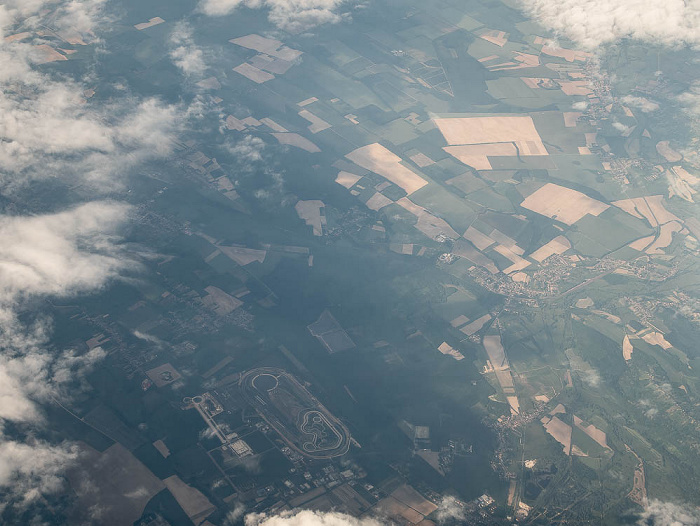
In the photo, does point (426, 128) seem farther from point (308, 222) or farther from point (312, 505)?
point (312, 505)

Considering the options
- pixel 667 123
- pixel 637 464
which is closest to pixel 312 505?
pixel 637 464

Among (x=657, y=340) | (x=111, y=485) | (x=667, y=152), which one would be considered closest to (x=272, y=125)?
(x=111, y=485)

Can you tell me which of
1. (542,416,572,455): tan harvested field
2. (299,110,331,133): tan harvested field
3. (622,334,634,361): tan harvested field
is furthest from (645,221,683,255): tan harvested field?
(299,110,331,133): tan harvested field

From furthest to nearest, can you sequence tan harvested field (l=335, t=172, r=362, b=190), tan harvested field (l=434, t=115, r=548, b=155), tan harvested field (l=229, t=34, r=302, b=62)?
tan harvested field (l=229, t=34, r=302, b=62), tan harvested field (l=434, t=115, r=548, b=155), tan harvested field (l=335, t=172, r=362, b=190)

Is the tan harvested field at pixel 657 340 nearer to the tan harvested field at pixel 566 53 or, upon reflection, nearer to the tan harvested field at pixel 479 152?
the tan harvested field at pixel 479 152

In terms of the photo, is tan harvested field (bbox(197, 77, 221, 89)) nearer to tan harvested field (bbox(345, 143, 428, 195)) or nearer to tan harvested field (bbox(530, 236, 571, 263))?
tan harvested field (bbox(345, 143, 428, 195))

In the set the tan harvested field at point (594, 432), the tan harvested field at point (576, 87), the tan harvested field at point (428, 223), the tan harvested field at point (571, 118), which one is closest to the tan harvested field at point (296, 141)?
the tan harvested field at point (428, 223)
